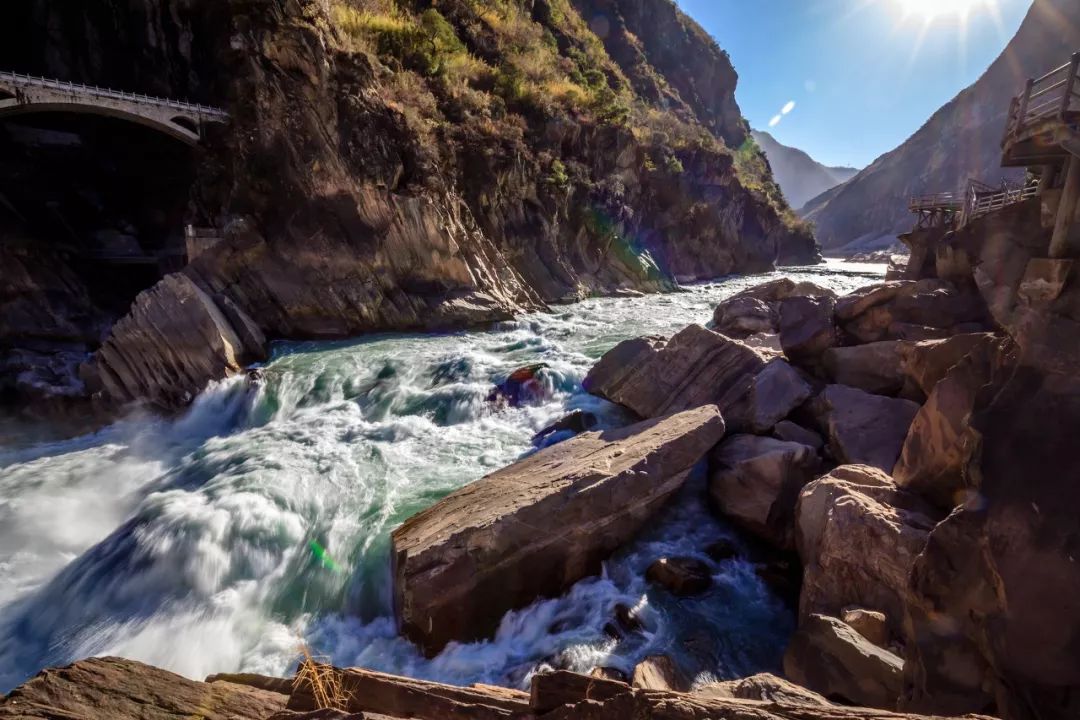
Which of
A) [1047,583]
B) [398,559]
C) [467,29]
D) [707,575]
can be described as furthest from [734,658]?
[467,29]

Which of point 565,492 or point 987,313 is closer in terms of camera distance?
point 565,492

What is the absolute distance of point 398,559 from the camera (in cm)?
496

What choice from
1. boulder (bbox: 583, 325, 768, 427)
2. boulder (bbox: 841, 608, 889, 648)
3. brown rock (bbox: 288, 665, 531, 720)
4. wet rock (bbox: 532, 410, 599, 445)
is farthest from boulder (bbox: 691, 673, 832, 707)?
wet rock (bbox: 532, 410, 599, 445)

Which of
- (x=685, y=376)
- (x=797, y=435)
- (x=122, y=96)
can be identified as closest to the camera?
(x=797, y=435)

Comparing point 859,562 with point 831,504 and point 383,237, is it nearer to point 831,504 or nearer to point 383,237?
point 831,504

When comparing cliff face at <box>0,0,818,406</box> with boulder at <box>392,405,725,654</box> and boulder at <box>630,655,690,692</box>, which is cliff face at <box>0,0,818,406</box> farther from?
boulder at <box>630,655,690,692</box>

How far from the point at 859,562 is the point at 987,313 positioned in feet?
24.7

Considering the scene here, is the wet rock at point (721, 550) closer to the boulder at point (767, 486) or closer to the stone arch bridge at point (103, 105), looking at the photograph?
the boulder at point (767, 486)

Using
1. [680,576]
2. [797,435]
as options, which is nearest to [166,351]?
[680,576]

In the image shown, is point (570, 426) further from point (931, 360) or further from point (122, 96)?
point (122, 96)

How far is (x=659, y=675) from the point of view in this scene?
3.98 metres

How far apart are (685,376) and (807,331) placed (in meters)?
2.40

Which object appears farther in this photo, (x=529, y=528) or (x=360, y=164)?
(x=360, y=164)

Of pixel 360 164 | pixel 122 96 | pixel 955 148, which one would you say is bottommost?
pixel 360 164
